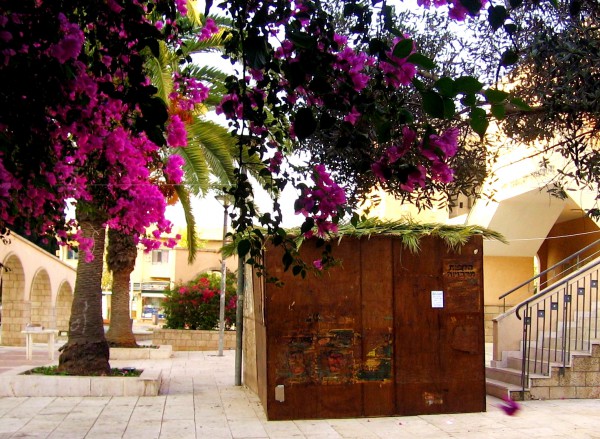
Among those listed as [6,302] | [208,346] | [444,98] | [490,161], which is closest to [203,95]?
[490,161]

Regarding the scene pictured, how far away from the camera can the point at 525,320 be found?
9914 millimetres

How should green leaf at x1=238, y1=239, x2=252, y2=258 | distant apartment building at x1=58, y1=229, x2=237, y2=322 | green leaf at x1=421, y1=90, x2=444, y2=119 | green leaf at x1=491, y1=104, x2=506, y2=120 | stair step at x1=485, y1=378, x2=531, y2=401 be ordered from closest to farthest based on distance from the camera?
green leaf at x1=421, y1=90, x2=444, y2=119
green leaf at x1=491, y1=104, x2=506, y2=120
green leaf at x1=238, y1=239, x2=252, y2=258
stair step at x1=485, y1=378, x2=531, y2=401
distant apartment building at x1=58, y1=229, x2=237, y2=322

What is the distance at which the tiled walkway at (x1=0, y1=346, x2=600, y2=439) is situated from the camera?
7.59 metres

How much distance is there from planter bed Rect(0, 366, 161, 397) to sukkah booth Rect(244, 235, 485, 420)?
251 centimetres

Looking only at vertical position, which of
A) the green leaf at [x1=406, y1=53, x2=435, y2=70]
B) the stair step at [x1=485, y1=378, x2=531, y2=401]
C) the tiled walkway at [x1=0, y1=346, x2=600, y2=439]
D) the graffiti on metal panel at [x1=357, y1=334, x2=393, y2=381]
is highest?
the green leaf at [x1=406, y1=53, x2=435, y2=70]

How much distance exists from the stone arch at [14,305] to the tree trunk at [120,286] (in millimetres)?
7034

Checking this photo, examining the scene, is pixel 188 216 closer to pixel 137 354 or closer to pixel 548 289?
pixel 137 354

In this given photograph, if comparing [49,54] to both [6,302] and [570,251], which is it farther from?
[6,302]

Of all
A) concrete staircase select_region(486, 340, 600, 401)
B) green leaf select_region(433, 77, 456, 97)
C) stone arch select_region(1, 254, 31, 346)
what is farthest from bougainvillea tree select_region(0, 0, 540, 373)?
stone arch select_region(1, 254, 31, 346)

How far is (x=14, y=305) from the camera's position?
75.2ft

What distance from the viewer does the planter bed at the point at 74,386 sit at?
33.0 ft

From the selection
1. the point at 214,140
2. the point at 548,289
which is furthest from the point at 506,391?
the point at 214,140

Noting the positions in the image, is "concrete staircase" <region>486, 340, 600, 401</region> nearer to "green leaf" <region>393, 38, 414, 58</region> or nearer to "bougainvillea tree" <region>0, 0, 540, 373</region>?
"bougainvillea tree" <region>0, 0, 540, 373</region>

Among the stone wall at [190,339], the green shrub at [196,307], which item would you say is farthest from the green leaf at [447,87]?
the green shrub at [196,307]
